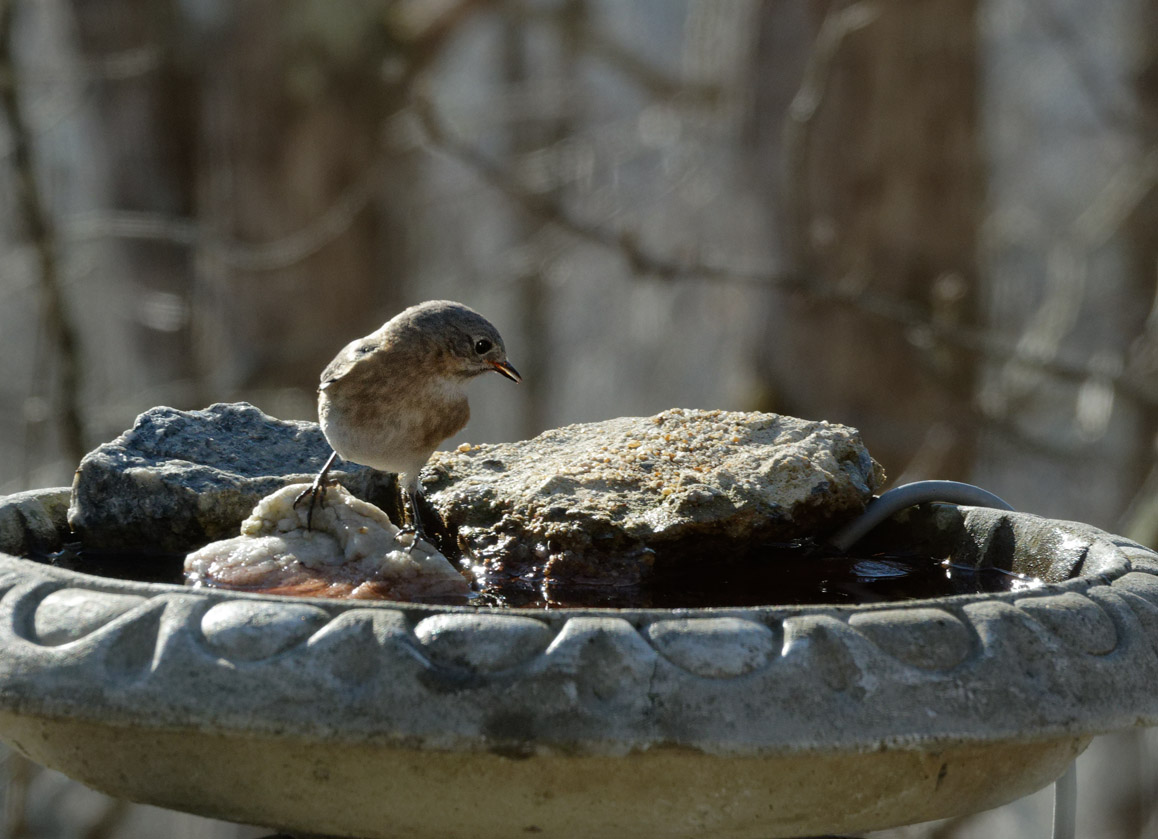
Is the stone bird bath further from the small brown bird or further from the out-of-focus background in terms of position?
the out-of-focus background

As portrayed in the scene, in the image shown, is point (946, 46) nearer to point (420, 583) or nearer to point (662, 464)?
point (662, 464)

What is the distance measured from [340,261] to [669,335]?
4.02 m

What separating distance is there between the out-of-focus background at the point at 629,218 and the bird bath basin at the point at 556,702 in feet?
8.31

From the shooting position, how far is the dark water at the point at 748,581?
1829 millimetres

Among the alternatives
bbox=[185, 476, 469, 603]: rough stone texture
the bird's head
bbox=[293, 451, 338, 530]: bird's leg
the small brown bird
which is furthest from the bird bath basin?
the bird's head

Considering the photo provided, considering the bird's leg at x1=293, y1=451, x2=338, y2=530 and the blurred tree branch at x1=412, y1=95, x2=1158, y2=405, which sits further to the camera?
the blurred tree branch at x1=412, y1=95, x2=1158, y2=405

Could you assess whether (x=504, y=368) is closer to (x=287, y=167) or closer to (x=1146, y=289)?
(x=287, y=167)

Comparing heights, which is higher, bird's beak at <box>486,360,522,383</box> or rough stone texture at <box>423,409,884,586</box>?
bird's beak at <box>486,360,522,383</box>

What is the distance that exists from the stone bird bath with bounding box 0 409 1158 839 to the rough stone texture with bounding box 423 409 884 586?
585 mm

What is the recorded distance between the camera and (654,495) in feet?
6.51

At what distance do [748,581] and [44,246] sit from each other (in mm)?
3368

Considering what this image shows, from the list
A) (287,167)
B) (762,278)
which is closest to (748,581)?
(762,278)

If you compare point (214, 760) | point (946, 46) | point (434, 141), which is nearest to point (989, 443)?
point (946, 46)

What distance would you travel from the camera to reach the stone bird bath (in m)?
1.21
